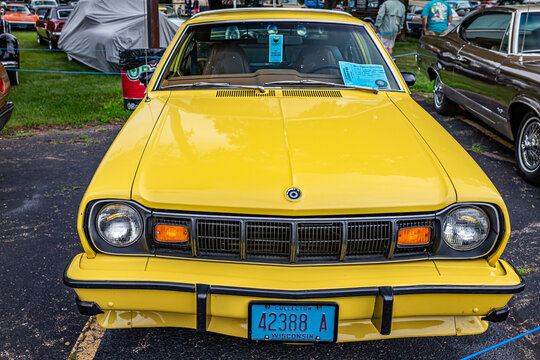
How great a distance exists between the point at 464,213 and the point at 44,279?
2.57 meters

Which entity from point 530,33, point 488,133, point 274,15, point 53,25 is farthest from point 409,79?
point 53,25

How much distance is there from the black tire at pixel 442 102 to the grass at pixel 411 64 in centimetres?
58

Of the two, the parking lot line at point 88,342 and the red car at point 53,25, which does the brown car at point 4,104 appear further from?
the red car at point 53,25

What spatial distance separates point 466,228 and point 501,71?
369 centimetres

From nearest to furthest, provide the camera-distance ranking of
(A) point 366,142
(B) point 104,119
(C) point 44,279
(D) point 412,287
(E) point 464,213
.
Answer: (D) point 412,287 < (E) point 464,213 < (A) point 366,142 < (C) point 44,279 < (B) point 104,119

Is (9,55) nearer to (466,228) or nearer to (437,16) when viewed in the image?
(437,16)

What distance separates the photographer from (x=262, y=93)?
129 inches

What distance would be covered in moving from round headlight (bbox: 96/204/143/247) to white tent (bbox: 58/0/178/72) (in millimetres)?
9755

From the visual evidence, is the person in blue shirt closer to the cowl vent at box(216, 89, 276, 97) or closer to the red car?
the cowl vent at box(216, 89, 276, 97)

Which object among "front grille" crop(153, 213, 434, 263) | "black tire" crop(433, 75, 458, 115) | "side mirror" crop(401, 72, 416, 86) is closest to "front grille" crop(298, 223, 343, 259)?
"front grille" crop(153, 213, 434, 263)

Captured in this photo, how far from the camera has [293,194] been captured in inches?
85.2

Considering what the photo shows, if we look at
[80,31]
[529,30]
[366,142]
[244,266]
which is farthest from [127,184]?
[80,31]

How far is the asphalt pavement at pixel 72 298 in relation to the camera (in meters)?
2.63

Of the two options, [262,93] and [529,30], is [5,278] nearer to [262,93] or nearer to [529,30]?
[262,93]
